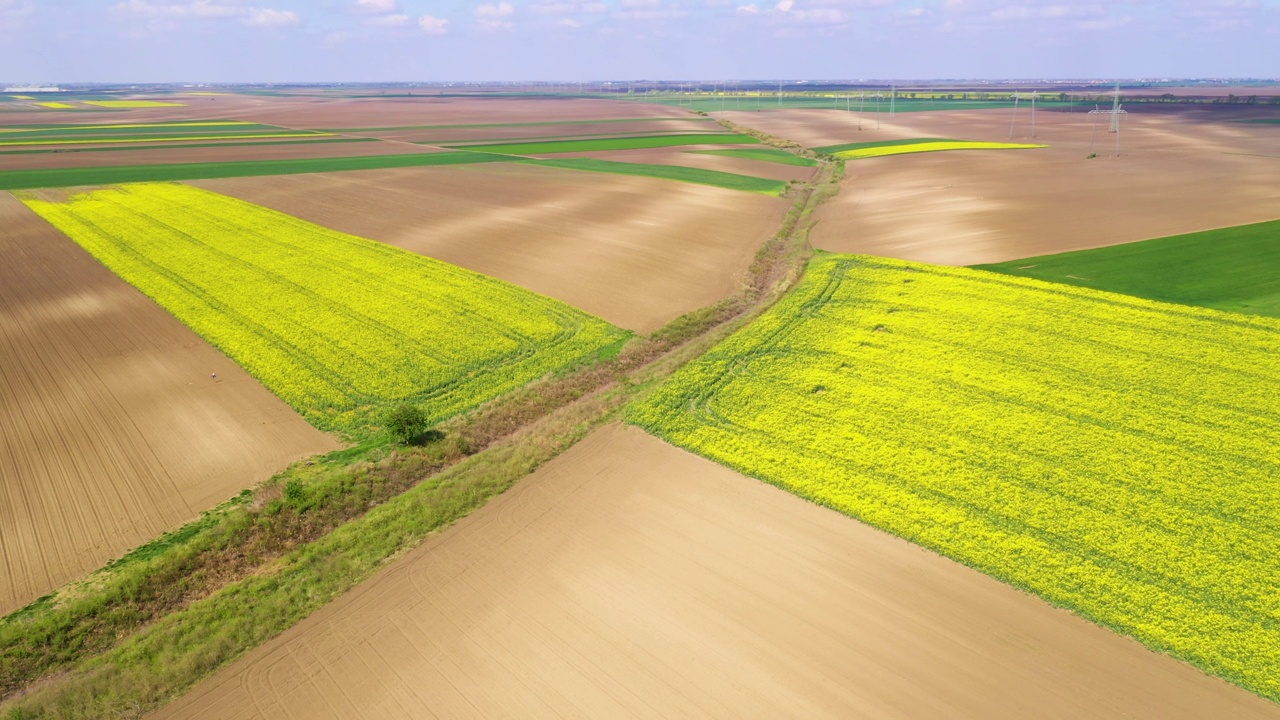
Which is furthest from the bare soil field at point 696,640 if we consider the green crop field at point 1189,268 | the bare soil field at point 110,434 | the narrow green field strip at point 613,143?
the narrow green field strip at point 613,143

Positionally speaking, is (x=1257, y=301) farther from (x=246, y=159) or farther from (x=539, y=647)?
(x=246, y=159)

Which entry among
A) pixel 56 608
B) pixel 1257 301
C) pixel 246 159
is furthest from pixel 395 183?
pixel 1257 301

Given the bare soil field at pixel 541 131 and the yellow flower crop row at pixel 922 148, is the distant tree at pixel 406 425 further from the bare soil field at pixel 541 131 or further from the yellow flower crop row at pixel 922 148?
the bare soil field at pixel 541 131

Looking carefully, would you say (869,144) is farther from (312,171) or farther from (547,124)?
(312,171)

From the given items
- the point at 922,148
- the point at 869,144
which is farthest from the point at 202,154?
the point at 922,148

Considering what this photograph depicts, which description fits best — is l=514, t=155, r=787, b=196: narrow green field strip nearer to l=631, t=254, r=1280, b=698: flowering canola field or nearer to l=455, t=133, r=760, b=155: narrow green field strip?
l=455, t=133, r=760, b=155: narrow green field strip
